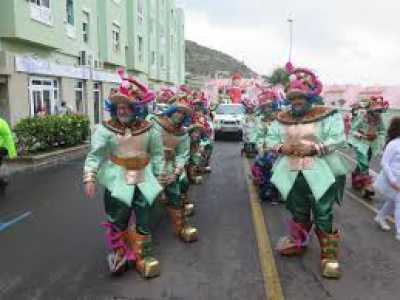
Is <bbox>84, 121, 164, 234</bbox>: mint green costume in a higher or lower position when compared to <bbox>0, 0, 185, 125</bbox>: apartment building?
lower

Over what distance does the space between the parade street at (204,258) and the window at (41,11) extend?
497 inches

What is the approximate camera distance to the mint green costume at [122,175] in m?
4.68

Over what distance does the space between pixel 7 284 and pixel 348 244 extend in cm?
381

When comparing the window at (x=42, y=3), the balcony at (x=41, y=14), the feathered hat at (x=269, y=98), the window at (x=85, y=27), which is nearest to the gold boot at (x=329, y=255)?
the feathered hat at (x=269, y=98)

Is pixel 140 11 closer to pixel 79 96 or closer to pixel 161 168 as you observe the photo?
pixel 79 96

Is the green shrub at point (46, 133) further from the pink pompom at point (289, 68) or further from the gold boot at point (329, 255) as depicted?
the gold boot at point (329, 255)

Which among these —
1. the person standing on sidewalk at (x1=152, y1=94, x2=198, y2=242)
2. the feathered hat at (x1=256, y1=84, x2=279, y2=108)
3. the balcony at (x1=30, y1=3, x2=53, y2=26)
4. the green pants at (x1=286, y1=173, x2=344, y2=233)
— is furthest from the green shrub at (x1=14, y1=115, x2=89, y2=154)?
the green pants at (x1=286, y1=173, x2=344, y2=233)

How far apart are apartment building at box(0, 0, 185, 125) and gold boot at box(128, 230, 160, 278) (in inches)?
548

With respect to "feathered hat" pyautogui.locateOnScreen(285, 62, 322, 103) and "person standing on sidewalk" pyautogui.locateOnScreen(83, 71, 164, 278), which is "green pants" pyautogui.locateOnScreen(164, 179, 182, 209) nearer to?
"person standing on sidewalk" pyautogui.locateOnScreen(83, 71, 164, 278)

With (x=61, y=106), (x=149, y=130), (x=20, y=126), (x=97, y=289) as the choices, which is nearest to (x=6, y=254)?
(x=97, y=289)

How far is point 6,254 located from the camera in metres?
5.52

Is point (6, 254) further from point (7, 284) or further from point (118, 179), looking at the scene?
point (118, 179)

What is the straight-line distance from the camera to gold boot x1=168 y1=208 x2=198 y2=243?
19.2ft

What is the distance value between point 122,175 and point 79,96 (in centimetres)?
2228
